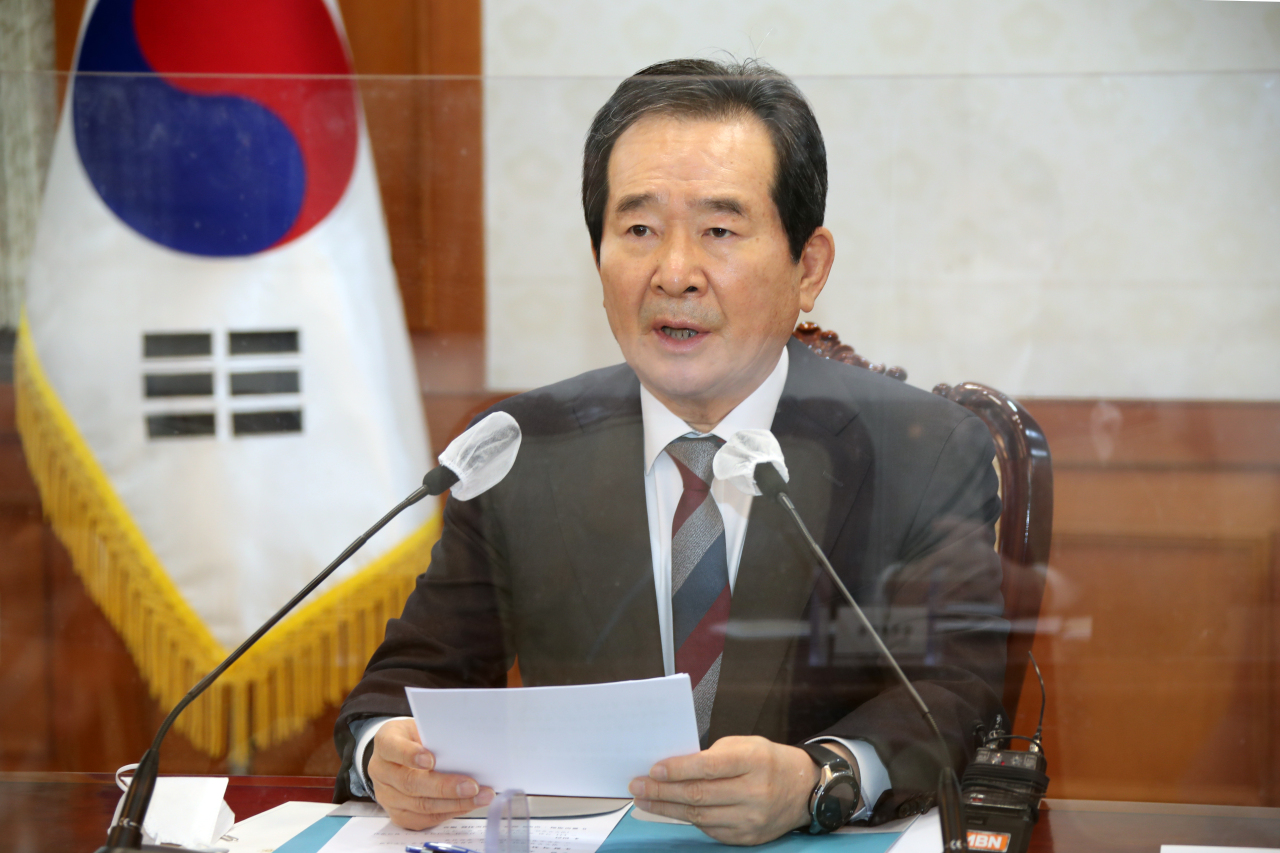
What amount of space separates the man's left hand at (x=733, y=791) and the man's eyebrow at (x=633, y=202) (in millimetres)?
623

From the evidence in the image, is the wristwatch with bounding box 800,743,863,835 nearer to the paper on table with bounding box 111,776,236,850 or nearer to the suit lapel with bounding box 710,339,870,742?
the suit lapel with bounding box 710,339,870,742

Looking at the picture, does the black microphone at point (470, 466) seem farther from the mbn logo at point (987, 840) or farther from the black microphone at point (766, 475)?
the mbn logo at point (987, 840)

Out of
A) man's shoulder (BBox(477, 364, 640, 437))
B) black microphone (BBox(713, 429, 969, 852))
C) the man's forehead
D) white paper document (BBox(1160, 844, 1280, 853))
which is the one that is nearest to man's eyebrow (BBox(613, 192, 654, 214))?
the man's forehead

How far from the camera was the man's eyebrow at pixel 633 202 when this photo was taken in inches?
49.4

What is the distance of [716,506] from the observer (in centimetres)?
131

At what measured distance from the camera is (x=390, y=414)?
4.76ft

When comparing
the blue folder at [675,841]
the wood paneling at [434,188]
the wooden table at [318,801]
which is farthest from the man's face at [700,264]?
the wooden table at [318,801]

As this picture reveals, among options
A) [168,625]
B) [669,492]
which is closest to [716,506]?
[669,492]

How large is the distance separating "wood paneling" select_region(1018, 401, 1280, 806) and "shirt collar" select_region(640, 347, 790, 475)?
35 cm

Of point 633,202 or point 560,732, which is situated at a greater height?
point 633,202

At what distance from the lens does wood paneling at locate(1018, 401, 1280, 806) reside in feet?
4.47

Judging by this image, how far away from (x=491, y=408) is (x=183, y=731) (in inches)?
24.8

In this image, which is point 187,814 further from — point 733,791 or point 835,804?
point 835,804

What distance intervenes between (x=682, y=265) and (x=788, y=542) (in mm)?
360
